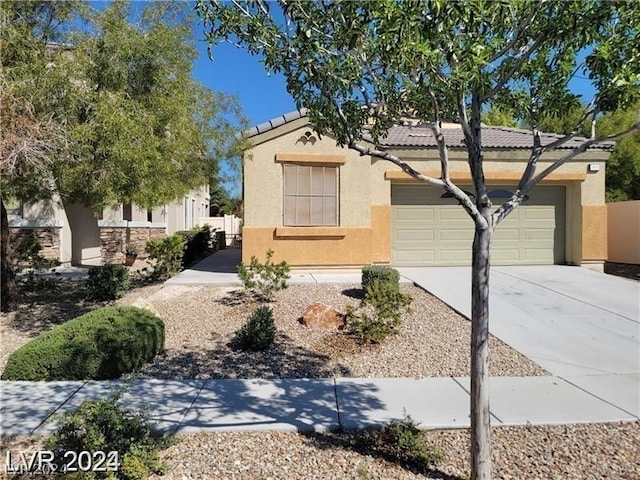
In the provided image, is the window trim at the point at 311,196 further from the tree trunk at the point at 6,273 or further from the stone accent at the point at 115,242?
the stone accent at the point at 115,242

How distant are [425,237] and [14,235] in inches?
497

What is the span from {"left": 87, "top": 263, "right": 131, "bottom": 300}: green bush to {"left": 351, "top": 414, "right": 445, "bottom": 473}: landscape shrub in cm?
684

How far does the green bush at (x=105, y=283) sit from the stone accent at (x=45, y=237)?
550 cm

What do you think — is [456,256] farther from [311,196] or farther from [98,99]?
[98,99]

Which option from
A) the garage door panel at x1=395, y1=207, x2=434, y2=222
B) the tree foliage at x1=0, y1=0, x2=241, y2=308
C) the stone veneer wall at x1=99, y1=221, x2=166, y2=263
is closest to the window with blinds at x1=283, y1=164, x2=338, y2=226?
the garage door panel at x1=395, y1=207, x2=434, y2=222

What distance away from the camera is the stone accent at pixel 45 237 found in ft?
42.7

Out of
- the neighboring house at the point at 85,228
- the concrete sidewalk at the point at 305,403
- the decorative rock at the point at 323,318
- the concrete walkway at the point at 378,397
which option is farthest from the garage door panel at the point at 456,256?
the concrete sidewalk at the point at 305,403

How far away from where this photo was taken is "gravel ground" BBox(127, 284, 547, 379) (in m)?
5.38

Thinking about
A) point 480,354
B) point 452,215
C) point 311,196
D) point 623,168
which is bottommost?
point 480,354

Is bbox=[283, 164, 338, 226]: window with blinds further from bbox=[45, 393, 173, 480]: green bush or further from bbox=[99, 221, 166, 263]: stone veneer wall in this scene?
bbox=[45, 393, 173, 480]: green bush

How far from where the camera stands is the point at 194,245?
52.7 ft

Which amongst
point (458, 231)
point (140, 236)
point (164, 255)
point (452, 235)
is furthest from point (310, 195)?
point (140, 236)

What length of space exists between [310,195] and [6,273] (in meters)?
6.92

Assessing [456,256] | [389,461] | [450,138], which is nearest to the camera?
[389,461]
